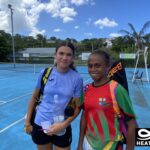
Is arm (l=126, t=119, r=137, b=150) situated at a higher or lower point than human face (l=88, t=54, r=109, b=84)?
lower

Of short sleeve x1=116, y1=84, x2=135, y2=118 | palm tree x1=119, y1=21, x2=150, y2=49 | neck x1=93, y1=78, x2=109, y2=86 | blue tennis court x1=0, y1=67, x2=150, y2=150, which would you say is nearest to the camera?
short sleeve x1=116, y1=84, x2=135, y2=118

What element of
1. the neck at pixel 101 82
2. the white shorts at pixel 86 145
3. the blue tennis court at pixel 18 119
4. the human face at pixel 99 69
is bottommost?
the blue tennis court at pixel 18 119

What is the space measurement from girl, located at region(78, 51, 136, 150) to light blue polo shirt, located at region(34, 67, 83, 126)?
353 millimetres

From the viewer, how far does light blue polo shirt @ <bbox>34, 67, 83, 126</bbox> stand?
281cm

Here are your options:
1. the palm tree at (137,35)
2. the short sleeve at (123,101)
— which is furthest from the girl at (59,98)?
the palm tree at (137,35)

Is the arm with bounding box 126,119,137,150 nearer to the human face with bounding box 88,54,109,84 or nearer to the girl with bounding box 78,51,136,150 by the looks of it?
the girl with bounding box 78,51,136,150

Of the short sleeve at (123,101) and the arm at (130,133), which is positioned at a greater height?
the short sleeve at (123,101)

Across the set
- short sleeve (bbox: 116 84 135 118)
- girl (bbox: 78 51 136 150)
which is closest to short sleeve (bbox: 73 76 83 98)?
girl (bbox: 78 51 136 150)

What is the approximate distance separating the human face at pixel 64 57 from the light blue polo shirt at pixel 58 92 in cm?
9

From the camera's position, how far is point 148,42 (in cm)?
4094

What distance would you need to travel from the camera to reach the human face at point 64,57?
2.83m

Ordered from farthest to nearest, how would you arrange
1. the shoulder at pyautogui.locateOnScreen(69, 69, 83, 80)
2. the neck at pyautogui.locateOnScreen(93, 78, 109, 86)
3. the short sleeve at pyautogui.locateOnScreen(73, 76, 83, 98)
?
the shoulder at pyautogui.locateOnScreen(69, 69, 83, 80) → the short sleeve at pyautogui.locateOnScreen(73, 76, 83, 98) → the neck at pyautogui.locateOnScreen(93, 78, 109, 86)

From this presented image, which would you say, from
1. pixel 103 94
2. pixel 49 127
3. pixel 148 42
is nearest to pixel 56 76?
pixel 49 127

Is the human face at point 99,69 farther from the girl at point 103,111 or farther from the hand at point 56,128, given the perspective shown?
the hand at point 56,128
